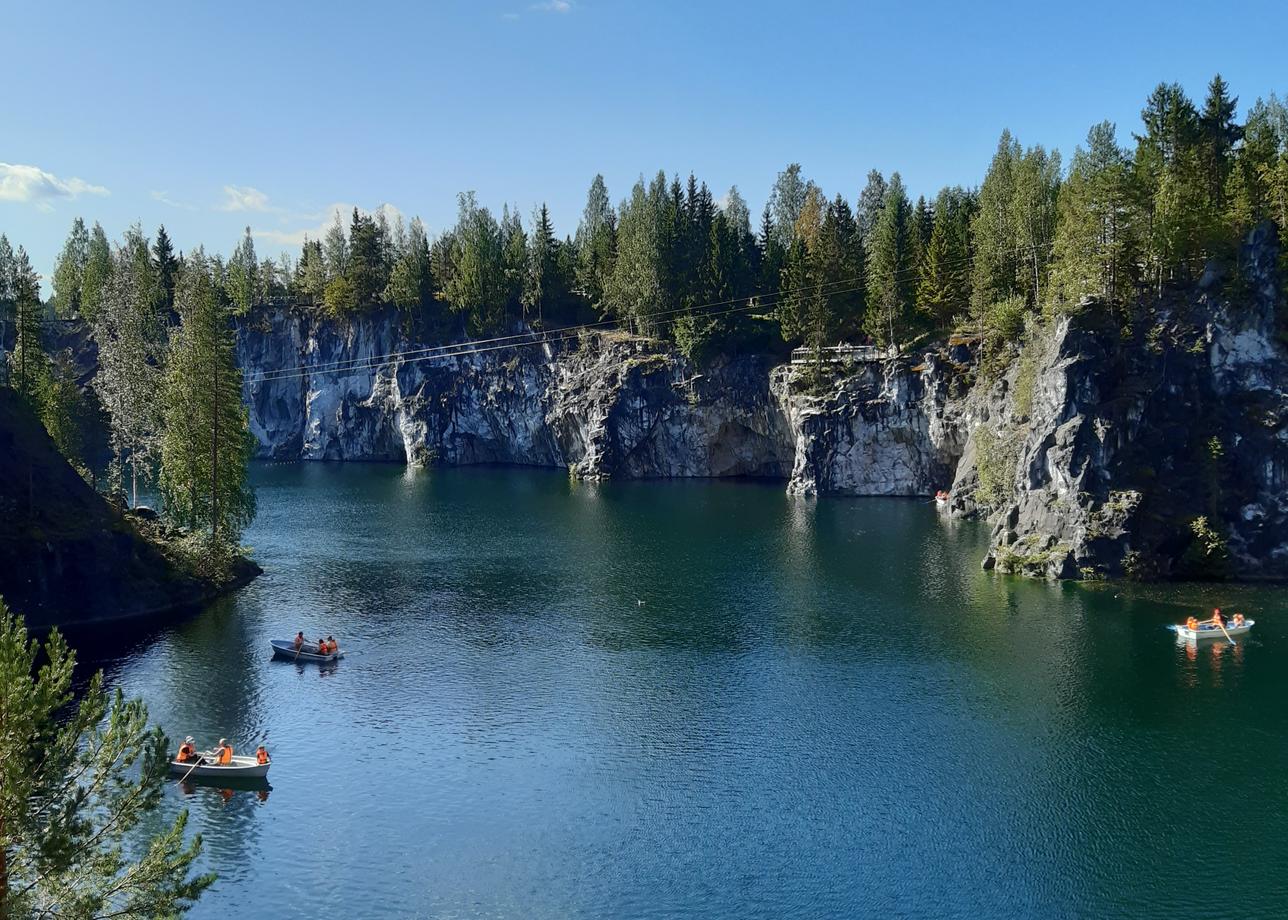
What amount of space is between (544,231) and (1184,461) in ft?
348

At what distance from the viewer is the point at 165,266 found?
562 feet

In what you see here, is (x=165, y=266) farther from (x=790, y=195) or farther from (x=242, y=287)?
(x=790, y=195)

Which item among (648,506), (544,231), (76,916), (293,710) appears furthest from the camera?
(544,231)

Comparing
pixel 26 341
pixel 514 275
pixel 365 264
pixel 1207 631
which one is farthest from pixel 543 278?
pixel 1207 631

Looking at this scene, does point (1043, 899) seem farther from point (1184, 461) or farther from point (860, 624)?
point (1184, 461)

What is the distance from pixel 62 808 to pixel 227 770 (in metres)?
20.3

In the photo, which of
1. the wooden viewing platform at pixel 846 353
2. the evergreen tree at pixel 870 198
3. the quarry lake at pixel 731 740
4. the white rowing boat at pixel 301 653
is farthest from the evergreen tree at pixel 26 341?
the evergreen tree at pixel 870 198

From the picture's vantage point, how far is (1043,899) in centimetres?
3162

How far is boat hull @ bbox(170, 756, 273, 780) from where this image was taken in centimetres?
4041

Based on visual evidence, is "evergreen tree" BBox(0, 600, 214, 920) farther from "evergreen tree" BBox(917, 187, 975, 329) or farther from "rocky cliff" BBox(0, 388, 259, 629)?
"evergreen tree" BBox(917, 187, 975, 329)

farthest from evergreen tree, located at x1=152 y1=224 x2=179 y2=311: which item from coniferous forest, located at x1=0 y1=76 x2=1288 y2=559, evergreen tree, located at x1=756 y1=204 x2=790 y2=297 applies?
evergreen tree, located at x1=756 y1=204 x2=790 y2=297

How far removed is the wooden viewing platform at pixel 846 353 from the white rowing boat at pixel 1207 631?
61492 mm

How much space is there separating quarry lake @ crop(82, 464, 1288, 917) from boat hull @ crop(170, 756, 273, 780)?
92 cm

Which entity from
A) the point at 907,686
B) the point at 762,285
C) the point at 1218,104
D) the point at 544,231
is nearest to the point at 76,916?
the point at 907,686
